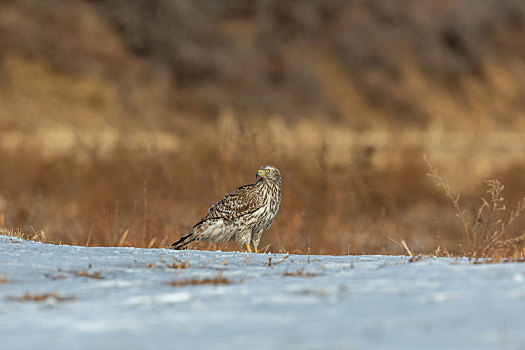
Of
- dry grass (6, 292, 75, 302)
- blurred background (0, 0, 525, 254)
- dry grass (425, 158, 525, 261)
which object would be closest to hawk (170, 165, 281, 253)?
dry grass (425, 158, 525, 261)

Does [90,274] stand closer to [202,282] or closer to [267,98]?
[202,282]

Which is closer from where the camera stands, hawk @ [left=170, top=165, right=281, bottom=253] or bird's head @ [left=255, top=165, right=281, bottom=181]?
hawk @ [left=170, top=165, right=281, bottom=253]

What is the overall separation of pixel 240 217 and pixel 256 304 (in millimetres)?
5568

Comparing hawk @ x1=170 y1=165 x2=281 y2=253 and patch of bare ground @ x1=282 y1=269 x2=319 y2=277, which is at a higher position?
hawk @ x1=170 y1=165 x2=281 y2=253

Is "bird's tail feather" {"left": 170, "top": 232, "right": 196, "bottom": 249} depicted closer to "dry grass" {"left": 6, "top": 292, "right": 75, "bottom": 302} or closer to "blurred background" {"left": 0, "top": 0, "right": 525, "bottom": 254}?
"blurred background" {"left": 0, "top": 0, "right": 525, "bottom": 254}

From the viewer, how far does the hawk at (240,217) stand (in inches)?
404

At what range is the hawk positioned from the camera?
33.7 feet

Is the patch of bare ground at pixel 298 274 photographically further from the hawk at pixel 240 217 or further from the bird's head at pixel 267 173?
the bird's head at pixel 267 173

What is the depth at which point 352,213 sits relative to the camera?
17953mm

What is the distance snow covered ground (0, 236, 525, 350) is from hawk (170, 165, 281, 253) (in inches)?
135

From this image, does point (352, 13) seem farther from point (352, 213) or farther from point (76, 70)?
point (352, 213)

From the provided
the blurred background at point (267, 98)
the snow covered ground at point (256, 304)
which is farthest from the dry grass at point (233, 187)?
the snow covered ground at point (256, 304)

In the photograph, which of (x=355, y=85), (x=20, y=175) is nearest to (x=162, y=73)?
(x=355, y=85)

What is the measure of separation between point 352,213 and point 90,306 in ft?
44.5
